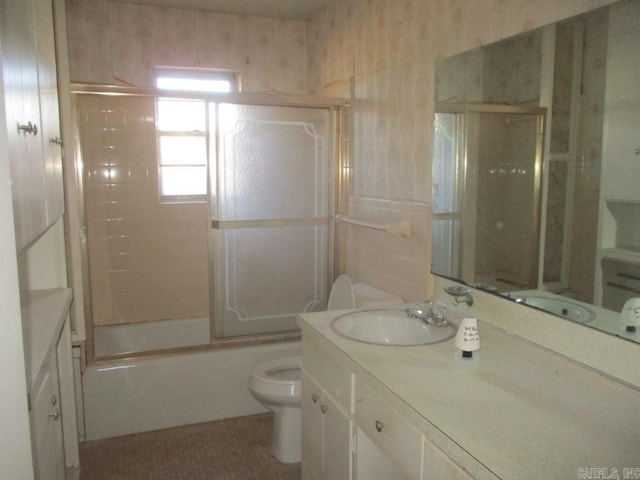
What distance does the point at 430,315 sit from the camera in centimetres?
195

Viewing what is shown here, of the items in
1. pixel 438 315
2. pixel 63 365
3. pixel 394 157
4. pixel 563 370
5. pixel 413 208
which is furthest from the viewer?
pixel 394 157

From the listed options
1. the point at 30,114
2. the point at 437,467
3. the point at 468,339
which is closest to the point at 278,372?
the point at 468,339

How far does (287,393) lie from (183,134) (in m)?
2.16

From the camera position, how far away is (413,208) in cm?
241

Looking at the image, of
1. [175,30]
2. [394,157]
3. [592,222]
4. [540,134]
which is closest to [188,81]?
[175,30]

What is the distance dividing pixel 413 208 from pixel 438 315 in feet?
2.10

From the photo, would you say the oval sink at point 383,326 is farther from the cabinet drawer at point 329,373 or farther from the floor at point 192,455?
the floor at point 192,455

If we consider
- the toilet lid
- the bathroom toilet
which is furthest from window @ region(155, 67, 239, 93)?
the bathroom toilet

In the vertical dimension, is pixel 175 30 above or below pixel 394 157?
above

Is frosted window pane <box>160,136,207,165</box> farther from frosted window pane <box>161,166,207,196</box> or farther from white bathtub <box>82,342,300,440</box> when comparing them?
white bathtub <box>82,342,300,440</box>

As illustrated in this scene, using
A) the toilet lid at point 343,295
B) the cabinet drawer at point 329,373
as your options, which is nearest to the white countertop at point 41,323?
the cabinet drawer at point 329,373

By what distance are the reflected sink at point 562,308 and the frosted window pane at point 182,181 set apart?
267cm

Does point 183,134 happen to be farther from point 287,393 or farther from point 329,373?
point 329,373

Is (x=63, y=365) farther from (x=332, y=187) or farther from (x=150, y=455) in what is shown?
(x=332, y=187)
